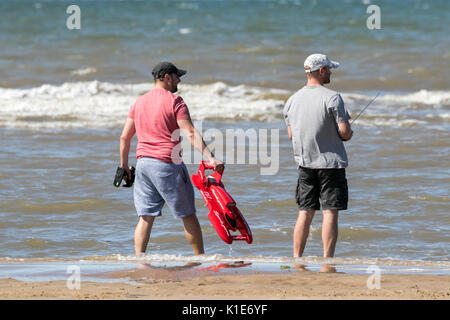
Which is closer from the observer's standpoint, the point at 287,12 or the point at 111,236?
the point at 111,236

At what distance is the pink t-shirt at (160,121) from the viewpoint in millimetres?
6000

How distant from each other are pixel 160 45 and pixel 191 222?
24.1 meters

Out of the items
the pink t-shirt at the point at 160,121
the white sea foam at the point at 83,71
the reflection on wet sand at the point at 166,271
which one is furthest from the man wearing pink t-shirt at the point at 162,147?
the white sea foam at the point at 83,71

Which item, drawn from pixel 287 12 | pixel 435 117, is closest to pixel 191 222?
pixel 435 117

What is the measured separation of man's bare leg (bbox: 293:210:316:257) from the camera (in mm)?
6203

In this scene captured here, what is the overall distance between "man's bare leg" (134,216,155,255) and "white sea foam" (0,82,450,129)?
8.68 m

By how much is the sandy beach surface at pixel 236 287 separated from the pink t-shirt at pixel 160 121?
2.94 ft

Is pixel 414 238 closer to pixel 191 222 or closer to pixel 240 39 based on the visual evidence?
pixel 191 222

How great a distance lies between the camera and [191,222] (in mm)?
6246
